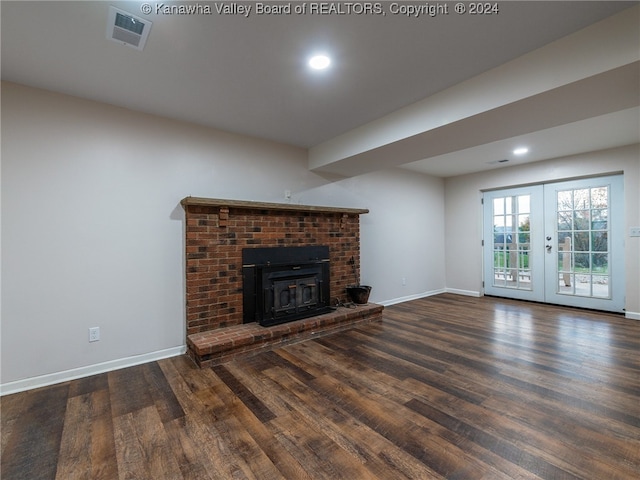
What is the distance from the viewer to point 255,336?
2902 mm

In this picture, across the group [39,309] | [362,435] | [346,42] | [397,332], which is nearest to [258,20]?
[346,42]

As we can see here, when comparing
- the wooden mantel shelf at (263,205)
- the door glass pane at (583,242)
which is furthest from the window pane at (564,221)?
the wooden mantel shelf at (263,205)

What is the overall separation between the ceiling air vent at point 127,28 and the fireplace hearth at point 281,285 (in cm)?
200

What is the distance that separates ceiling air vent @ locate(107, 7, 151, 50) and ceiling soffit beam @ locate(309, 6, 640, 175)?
6.77 feet

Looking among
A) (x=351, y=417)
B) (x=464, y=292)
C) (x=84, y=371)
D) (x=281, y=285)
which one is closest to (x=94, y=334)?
(x=84, y=371)

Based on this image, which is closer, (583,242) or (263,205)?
(263,205)

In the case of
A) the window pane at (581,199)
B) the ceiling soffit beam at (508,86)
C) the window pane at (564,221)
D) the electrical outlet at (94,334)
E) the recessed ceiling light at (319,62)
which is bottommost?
the electrical outlet at (94,334)

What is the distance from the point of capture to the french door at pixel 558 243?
13.8ft

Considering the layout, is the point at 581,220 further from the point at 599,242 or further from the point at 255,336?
the point at 255,336

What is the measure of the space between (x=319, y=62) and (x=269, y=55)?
34 centimetres

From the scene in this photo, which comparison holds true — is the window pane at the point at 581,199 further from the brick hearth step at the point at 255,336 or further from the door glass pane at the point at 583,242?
the brick hearth step at the point at 255,336

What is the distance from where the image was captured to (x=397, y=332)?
351cm

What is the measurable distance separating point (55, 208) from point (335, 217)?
2.95 m

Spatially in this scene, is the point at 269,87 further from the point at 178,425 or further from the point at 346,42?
the point at 178,425
